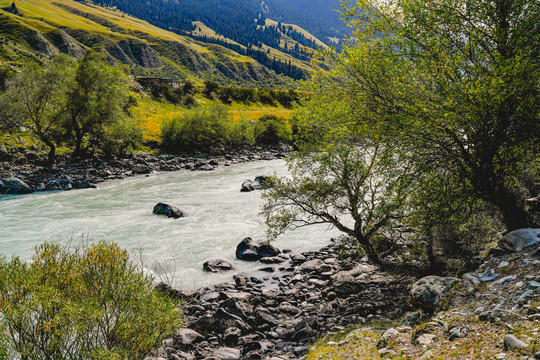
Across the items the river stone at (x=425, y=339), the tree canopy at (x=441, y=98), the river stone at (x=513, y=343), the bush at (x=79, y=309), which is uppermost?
the tree canopy at (x=441, y=98)

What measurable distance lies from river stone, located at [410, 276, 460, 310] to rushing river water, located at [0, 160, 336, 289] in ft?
30.6

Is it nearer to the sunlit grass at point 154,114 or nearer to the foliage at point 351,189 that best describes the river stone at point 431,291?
the foliage at point 351,189

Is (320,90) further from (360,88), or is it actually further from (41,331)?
(41,331)

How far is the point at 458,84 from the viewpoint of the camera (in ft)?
28.4

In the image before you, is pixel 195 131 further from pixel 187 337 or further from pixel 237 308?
pixel 187 337

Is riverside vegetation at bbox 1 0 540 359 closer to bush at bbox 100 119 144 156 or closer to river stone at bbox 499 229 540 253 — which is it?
river stone at bbox 499 229 540 253

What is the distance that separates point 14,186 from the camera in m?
29.9

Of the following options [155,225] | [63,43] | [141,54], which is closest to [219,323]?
[155,225]

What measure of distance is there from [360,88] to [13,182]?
35.2 metres

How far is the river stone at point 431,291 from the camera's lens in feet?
27.5

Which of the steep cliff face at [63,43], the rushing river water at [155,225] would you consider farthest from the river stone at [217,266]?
the steep cliff face at [63,43]

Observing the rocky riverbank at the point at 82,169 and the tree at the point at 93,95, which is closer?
the rocky riverbank at the point at 82,169

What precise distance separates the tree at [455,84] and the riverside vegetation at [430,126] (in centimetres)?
4

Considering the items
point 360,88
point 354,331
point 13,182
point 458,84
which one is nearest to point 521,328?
point 354,331
